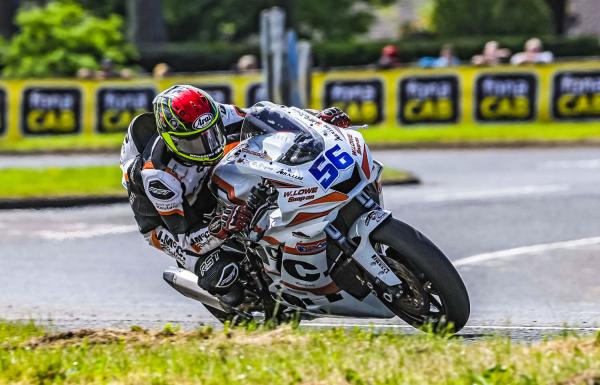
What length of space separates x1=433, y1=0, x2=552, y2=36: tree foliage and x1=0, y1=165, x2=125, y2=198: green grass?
24.5 meters

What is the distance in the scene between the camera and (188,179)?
760 cm

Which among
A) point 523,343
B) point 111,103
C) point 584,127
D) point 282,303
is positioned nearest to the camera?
point 523,343

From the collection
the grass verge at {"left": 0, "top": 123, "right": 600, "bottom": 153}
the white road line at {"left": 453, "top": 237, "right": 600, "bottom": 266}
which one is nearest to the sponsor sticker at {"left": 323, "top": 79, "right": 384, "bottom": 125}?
the grass verge at {"left": 0, "top": 123, "right": 600, "bottom": 153}

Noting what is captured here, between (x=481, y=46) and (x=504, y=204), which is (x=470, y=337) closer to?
(x=504, y=204)

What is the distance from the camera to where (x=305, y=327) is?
27.0ft

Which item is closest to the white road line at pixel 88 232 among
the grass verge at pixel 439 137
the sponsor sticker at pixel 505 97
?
the grass verge at pixel 439 137

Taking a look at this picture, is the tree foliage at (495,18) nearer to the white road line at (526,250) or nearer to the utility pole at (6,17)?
the utility pole at (6,17)

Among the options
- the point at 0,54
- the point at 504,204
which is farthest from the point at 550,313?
the point at 0,54

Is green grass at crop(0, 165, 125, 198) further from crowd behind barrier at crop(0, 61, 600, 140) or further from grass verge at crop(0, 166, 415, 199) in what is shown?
crowd behind barrier at crop(0, 61, 600, 140)

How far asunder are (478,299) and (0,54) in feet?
87.9

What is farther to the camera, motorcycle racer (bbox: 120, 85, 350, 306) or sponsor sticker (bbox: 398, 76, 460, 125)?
sponsor sticker (bbox: 398, 76, 460, 125)

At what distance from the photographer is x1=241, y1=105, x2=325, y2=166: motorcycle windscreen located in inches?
282

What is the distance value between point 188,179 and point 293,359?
1.72 m

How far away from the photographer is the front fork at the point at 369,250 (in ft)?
23.2
